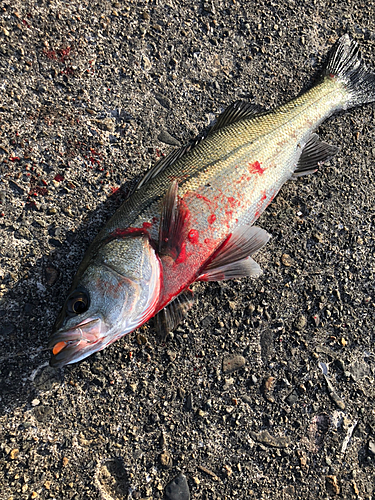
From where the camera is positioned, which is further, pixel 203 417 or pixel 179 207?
pixel 203 417

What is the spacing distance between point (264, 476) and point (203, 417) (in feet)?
2.03

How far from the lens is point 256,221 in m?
Result: 3.15

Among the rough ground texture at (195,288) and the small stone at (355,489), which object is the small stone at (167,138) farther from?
the small stone at (355,489)

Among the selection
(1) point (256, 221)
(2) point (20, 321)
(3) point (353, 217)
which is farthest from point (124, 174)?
(3) point (353, 217)

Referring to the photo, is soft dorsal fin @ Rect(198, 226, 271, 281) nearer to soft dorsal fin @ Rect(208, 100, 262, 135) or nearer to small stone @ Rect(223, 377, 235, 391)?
small stone @ Rect(223, 377, 235, 391)

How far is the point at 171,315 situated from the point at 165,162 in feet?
3.86

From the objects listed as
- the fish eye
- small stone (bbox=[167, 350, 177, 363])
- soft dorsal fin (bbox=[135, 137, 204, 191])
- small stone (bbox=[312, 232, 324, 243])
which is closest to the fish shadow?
the fish eye

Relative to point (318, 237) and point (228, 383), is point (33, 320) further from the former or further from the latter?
point (318, 237)

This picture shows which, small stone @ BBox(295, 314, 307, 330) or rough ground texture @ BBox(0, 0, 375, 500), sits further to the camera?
small stone @ BBox(295, 314, 307, 330)

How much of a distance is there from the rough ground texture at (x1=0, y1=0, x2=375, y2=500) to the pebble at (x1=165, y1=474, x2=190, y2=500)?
0.04 m

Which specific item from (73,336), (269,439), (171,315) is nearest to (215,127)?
(171,315)

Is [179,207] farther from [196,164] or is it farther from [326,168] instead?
[326,168]

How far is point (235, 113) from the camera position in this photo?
3.10m

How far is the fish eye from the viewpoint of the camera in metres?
2.22
